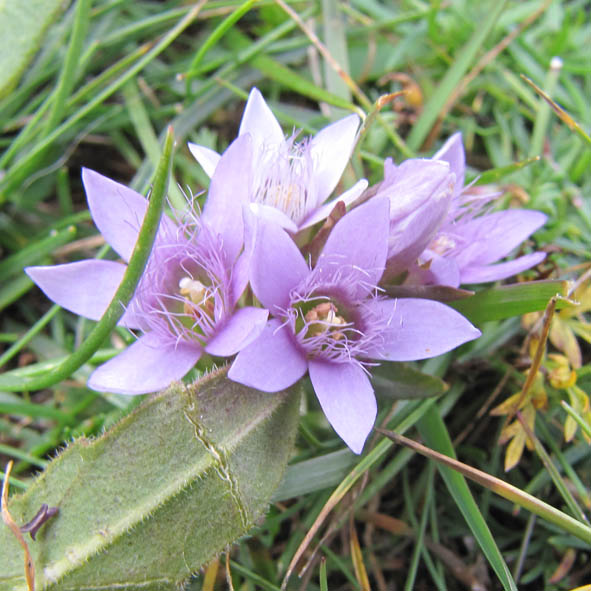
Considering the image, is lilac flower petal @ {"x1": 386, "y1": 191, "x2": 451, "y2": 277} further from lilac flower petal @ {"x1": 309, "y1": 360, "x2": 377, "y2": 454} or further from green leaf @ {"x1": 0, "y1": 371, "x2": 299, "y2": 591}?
green leaf @ {"x1": 0, "y1": 371, "x2": 299, "y2": 591}

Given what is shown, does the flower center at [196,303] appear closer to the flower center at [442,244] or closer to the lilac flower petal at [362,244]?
the lilac flower petal at [362,244]

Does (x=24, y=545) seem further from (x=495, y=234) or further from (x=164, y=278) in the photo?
(x=495, y=234)

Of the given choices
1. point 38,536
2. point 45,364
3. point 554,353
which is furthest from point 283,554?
point 554,353

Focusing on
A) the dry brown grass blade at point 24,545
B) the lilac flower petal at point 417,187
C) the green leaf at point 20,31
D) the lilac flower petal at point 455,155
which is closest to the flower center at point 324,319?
the lilac flower petal at point 417,187

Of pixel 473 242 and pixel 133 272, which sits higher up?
pixel 133 272

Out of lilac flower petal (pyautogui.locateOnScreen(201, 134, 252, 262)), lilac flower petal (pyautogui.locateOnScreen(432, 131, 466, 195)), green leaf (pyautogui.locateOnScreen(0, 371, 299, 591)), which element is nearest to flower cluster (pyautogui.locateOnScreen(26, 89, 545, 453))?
lilac flower petal (pyautogui.locateOnScreen(201, 134, 252, 262))

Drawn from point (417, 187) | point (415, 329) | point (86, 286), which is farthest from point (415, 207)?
point (86, 286)
